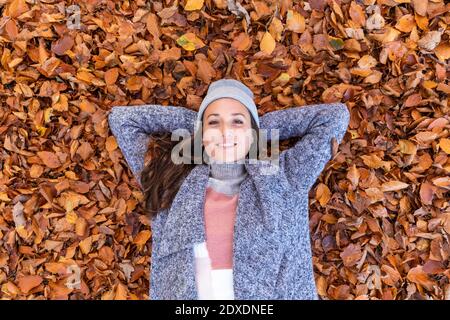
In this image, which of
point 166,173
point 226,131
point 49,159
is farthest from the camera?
point 49,159

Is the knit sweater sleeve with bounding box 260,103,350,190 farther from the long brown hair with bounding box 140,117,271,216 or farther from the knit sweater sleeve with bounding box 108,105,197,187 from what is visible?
the knit sweater sleeve with bounding box 108,105,197,187

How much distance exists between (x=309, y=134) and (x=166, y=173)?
405 millimetres

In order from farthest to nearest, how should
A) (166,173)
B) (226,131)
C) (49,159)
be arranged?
1. (49,159)
2. (166,173)
3. (226,131)

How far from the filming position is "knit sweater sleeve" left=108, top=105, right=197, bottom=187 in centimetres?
136

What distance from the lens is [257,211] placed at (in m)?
1.27

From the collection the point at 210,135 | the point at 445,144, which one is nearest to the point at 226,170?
the point at 210,135

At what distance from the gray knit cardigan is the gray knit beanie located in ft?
0.23

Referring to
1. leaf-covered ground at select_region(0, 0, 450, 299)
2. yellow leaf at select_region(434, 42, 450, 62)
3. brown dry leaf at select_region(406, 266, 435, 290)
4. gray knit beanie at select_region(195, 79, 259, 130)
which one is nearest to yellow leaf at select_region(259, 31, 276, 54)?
leaf-covered ground at select_region(0, 0, 450, 299)

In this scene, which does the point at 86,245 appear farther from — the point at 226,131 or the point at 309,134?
the point at 309,134

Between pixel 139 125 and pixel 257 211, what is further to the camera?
Result: pixel 139 125

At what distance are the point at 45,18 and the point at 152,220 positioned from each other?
0.67m

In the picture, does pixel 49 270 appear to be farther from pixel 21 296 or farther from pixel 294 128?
pixel 294 128

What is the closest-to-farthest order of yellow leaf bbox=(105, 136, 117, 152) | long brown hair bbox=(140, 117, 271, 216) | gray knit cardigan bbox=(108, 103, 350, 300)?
gray knit cardigan bbox=(108, 103, 350, 300) < long brown hair bbox=(140, 117, 271, 216) < yellow leaf bbox=(105, 136, 117, 152)

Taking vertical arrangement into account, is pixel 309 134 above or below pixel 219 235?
above
